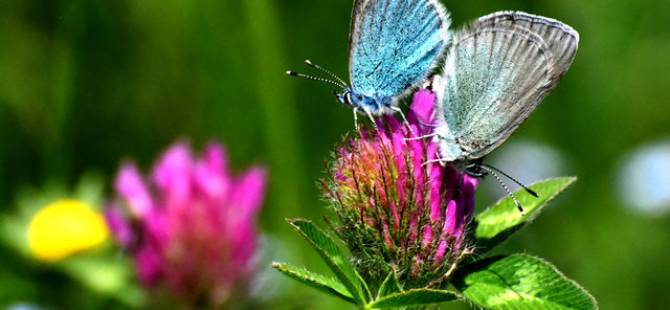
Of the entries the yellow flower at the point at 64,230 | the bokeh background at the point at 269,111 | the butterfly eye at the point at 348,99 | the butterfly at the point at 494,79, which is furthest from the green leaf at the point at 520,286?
the bokeh background at the point at 269,111

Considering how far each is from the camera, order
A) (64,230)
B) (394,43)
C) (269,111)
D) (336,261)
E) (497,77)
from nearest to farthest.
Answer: (336,261), (497,77), (394,43), (64,230), (269,111)

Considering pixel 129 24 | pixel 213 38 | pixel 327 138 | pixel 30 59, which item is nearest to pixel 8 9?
pixel 30 59

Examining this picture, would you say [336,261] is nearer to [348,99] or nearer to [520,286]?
[520,286]

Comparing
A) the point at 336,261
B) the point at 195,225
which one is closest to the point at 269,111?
the point at 195,225

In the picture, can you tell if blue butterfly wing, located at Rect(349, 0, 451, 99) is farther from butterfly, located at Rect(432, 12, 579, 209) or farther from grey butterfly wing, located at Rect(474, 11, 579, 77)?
grey butterfly wing, located at Rect(474, 11, 579, 77)

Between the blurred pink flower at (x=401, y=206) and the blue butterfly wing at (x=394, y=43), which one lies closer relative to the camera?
the blurred pink flower at (x=401, y=206)

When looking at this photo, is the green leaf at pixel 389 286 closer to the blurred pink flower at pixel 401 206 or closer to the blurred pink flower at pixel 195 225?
the blurred pink flower at pixel 401 206
